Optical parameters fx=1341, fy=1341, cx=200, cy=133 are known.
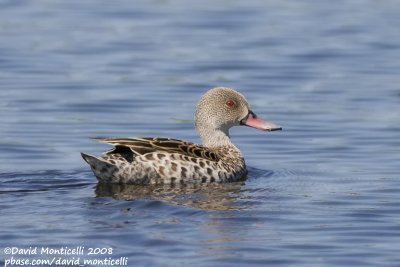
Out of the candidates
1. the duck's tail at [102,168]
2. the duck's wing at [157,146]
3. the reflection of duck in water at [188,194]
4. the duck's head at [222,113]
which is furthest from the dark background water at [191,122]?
the duck's head at [222,113]

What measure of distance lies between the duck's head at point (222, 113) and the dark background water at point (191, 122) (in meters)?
0.59

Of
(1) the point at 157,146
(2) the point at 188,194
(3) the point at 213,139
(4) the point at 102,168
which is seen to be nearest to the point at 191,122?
(3) the point at 213,139

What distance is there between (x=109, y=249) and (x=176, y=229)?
980 millimetres

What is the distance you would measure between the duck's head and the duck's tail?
5.58 feet

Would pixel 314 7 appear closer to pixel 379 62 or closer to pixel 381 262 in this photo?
pixel 379 62

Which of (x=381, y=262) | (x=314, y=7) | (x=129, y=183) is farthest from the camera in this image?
(x=314, y=7)

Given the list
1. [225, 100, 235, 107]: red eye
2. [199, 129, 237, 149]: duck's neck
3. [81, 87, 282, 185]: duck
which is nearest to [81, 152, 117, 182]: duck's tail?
[81, 87, 282, 185]: duck

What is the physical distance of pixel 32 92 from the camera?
20.5 meters

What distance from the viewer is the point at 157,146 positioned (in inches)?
580

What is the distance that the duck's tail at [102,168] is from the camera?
1456 centimetres

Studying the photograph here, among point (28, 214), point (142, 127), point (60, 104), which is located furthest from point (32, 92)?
point (28, 214)

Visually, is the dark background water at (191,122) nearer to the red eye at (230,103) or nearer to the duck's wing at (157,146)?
the duck's wing at (157,146)

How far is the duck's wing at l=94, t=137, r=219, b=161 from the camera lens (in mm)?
14523

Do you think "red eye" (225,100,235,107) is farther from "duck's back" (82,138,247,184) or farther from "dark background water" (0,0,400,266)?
"duck's back" (82,138,247,184)
